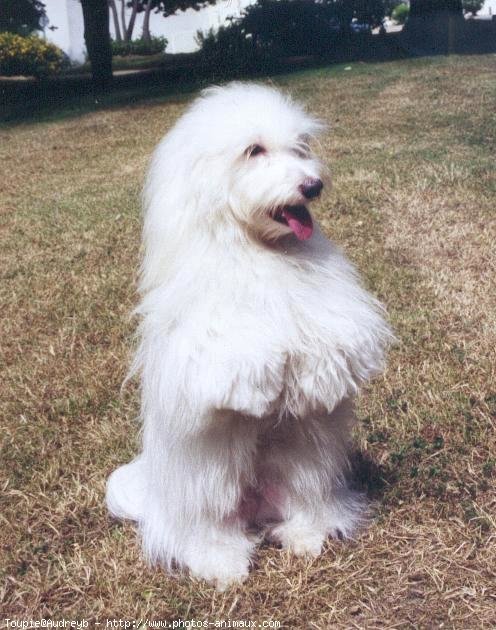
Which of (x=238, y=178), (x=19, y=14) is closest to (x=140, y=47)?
(x=19, y=14)

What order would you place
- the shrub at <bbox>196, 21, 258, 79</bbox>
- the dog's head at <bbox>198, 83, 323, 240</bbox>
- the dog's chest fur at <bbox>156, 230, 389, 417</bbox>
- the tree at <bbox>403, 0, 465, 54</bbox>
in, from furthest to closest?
1. the tree at <bbox>403, 0, 465, 54</bbox>
2. the shrub at <bbox>196, 21, 258, 79</bbox>
3. the dog's head at <bbox>198, 83, 323, 240</bbox>
4. the dog's chest fur at <bbox>156, 230, 389, 417</bbox>

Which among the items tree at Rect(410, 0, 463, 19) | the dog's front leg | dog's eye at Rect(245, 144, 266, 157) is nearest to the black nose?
dog's eye at Rect(245, 144, 266, 157)

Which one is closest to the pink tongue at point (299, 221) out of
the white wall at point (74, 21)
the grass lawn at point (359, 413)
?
the grass lawn at point (359, 413)

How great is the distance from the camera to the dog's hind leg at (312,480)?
229cm

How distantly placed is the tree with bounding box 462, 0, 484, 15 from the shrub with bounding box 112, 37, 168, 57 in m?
13.9

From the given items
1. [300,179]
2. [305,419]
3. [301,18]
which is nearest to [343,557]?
[305,419]

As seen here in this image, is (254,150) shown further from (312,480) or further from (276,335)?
(312,480)

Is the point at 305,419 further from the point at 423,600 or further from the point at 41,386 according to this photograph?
the point at 41,386

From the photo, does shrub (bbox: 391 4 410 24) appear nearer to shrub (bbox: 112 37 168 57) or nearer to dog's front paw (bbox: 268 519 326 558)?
shrub (bbox: 112 37 168 57)

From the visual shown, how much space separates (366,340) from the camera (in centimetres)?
206

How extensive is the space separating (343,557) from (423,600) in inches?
12.1

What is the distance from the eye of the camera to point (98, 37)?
16.0 metres

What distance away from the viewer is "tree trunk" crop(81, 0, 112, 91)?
1595cm

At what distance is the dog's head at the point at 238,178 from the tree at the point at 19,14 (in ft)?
76.6
